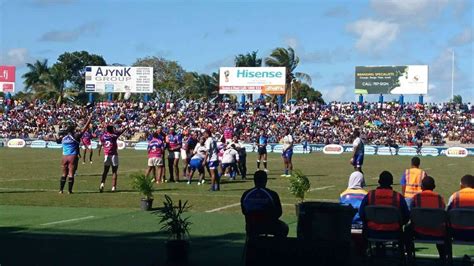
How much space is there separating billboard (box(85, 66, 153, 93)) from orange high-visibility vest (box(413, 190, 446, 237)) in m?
72.3

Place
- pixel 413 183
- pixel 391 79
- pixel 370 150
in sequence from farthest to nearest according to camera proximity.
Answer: pixel 391 79 → pixel 370 150 → pixel 413 183

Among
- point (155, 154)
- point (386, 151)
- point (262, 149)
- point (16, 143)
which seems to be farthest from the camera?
point (16, 143)

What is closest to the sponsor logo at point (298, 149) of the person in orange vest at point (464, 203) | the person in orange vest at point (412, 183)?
the person in orange vest at point (412, 183)

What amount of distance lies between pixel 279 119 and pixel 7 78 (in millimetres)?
40669

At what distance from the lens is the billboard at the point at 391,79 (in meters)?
77.9

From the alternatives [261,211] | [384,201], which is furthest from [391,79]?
[261,211]

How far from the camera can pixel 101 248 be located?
36.9 ft

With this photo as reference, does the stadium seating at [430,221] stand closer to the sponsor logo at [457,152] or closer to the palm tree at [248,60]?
the sponsor logo at [457,152]

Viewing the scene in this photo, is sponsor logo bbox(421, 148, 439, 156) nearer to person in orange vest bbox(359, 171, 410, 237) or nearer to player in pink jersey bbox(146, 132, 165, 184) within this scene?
player in pink jersey bbox(146, 132, 165, 184)

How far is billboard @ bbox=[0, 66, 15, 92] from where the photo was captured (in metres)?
93.8

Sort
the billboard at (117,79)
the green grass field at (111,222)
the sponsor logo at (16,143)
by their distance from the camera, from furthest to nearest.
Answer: the billboard at (117,79)
the sponsor logo at (16,143)
the green grass field at (111,222)

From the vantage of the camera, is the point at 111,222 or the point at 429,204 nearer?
the point at 429,204

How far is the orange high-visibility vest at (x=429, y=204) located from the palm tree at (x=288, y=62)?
269 feet

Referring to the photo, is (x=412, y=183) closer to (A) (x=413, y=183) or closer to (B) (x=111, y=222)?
(A) (x=413, y=183)
